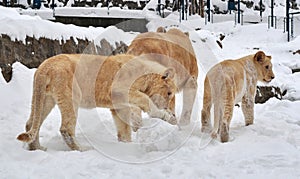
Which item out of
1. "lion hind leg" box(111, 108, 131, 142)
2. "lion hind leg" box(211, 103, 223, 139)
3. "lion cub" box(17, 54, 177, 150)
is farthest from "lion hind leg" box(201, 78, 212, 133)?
"lion hind leg" box(111, 108, 131, 142)

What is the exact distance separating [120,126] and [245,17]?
2321 centimetres

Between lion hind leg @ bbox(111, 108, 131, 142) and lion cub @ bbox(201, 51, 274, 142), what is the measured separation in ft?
3.38

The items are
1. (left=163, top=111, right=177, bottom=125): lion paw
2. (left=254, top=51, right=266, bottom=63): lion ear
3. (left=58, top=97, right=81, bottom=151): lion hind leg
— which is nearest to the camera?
(left=58, top=97, right=81, bottom=151): lion hind leg

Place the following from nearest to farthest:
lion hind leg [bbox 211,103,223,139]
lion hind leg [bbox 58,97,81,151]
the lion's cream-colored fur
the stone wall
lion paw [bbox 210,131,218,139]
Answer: lion hind leg [bbox 58,97,81,151], lion paw [bbox 210,131,218,139], lion hind leg [bbox 211,103,223,139], the lion's cream-colored fur, the stone wall

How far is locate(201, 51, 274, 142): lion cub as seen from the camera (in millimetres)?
5496

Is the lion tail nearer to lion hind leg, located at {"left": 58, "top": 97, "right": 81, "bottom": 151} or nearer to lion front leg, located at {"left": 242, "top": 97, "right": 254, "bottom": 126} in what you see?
lion hind leg, located at {"left": 58, "top": 97, "right": 81, "bottom": 151}

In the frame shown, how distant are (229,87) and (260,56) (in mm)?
1149

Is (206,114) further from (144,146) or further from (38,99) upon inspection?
(38,99)

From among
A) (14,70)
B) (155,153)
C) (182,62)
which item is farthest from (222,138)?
(14,70)

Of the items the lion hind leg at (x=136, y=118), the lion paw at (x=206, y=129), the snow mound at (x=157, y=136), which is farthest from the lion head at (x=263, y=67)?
the lion hind leg at (x=136, y=118)

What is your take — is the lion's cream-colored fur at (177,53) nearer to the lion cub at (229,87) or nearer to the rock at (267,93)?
the lion cub at (229,87)

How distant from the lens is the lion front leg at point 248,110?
20.3ft

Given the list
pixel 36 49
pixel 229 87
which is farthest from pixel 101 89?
pixel 36 49

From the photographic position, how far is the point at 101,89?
5012 millimetres
